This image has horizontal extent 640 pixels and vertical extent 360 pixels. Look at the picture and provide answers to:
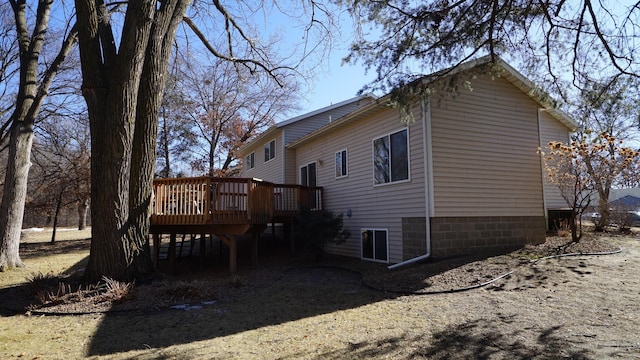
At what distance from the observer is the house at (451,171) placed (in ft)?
29.1

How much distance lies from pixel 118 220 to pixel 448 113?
7322 mm

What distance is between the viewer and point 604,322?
4691 millimetres

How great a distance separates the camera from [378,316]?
5547mm

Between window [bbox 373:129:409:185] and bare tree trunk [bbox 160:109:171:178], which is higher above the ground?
bare tree trunk [bbox 160:109:171:178]

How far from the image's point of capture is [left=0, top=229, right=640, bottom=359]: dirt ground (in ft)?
14.0

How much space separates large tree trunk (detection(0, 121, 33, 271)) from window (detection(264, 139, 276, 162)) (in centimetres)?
852

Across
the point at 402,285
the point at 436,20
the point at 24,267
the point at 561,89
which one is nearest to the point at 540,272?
the point at 402,285

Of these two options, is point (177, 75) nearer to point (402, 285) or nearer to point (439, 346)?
point (402, 285)

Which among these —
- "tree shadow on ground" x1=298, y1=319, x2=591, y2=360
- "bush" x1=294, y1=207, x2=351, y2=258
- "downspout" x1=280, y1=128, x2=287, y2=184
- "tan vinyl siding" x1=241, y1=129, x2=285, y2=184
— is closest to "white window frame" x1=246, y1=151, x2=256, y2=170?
"tan vinyl siding" x1=241, y1=129, x2=285, y2=184

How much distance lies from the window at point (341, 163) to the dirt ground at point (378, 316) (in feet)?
14.3

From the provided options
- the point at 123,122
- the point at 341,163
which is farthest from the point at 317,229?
the point at 123,122

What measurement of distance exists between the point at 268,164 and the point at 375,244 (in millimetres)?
8374

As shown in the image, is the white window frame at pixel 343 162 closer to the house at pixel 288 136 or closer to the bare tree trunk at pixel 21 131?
the house at pixel 288 136

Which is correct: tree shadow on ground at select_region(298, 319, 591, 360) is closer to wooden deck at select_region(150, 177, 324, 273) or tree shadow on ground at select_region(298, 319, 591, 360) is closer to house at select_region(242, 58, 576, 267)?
house at select_region(242, 58, 576, 267)
